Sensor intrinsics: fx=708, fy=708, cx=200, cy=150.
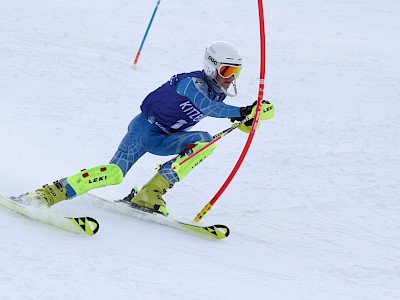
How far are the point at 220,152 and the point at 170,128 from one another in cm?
255

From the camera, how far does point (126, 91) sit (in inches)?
385

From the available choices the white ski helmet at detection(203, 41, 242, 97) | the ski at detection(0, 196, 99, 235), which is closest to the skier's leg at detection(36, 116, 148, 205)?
the ski at detection(0, 196, 99, 235)

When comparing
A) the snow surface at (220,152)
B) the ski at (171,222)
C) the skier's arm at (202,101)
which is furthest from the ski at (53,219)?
the skier's arm at (202,101)

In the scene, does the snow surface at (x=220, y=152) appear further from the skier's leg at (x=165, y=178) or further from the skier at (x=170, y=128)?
the skier at (x=170, y=128)

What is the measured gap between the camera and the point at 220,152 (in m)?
8.10

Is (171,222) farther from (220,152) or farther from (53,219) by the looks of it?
(220,152)

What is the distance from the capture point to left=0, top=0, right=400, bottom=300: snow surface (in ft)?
14.2

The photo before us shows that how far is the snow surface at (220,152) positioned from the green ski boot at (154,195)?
168 millimetres

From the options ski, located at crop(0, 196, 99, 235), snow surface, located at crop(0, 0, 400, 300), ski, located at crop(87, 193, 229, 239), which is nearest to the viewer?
snow surface, located at crop(0, 0, 400, 300)

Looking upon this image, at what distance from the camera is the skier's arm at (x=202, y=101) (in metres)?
5.14

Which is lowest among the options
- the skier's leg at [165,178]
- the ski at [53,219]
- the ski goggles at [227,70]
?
the ski at [53,219]

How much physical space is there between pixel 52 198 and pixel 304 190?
9.38 feet

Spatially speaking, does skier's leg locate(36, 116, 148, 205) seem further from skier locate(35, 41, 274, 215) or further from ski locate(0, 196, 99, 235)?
ski locate(0, 196, 99, 235)

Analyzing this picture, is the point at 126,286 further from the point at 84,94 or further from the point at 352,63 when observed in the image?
the point at 352,63
